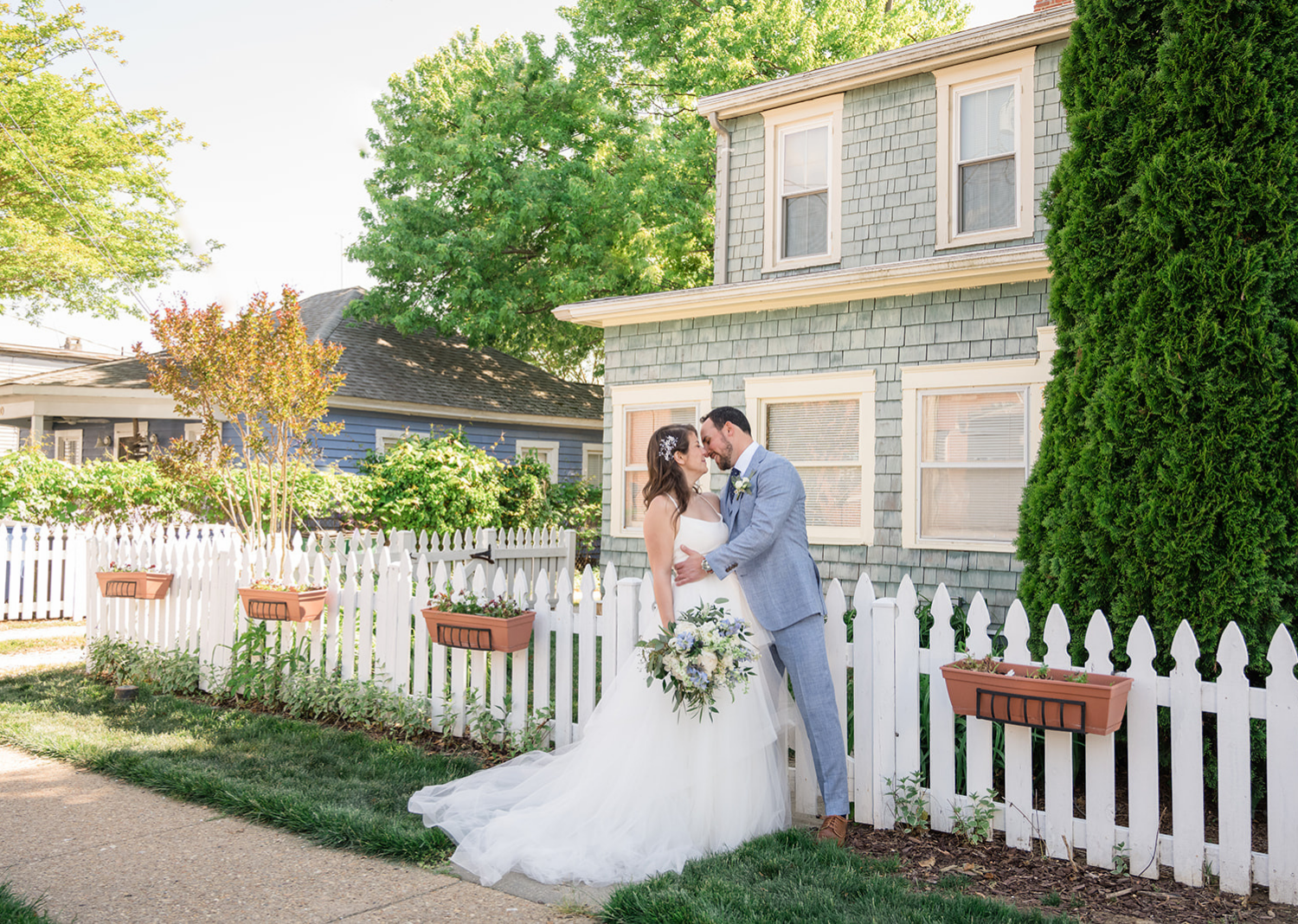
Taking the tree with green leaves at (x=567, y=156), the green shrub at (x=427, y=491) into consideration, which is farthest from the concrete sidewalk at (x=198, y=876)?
the tree with green leaves at (x=567, y=156)

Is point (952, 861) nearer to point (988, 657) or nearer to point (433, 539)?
point (988, 657)

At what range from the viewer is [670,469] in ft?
14.9

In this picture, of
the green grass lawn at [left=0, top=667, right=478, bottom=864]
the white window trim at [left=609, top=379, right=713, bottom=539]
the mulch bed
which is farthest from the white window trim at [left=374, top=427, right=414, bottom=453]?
the mulch bed

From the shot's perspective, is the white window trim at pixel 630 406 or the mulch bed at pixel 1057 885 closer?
the mulch bed at pixel 1057 885

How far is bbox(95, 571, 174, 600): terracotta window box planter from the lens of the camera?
7660 millimetres

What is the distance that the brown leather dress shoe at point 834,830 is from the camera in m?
4.28

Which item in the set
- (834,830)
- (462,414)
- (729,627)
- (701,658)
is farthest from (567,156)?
(834,830)

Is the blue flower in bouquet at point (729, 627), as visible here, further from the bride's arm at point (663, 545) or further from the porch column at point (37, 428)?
the porch column at point (37, 428)

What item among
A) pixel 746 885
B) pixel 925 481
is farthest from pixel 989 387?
pixel 746 885

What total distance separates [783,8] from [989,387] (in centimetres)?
1307

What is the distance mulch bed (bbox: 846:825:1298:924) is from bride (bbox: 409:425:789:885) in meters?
0.60

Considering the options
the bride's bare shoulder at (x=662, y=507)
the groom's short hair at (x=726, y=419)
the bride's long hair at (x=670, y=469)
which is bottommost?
the bride's bare shoulder at (x=662, y=507)

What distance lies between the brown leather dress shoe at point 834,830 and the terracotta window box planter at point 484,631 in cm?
205

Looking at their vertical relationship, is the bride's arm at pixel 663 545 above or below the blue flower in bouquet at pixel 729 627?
above
